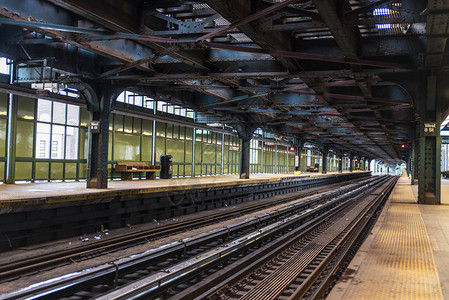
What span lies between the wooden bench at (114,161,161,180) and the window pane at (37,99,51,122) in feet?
14.6

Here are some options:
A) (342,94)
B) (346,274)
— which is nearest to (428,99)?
(342,94)

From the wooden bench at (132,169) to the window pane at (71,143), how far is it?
246cm

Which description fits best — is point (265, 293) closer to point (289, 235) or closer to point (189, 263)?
point (189, 263)

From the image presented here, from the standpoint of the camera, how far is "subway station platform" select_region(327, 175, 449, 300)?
16.5 ft

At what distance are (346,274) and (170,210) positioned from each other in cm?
1047

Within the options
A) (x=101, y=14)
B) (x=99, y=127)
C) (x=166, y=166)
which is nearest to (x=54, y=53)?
(x=99, y=127)

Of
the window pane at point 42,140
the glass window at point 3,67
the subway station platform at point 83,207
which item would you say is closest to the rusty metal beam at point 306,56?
the subway station platform at point 83,207

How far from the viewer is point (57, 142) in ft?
55.8

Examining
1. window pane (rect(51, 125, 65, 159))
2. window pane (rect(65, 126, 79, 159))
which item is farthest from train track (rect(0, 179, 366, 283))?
window pane (rect(65, 126, 79, 159))

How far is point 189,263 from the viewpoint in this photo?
23.4ft

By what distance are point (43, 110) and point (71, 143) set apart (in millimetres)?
2162

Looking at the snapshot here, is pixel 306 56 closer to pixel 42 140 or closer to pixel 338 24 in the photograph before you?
pixel 338 24

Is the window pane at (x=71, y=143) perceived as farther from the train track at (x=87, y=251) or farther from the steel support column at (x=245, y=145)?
the steel support column at (x=245, y=145)

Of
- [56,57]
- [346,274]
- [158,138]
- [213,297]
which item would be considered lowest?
[213,297]
